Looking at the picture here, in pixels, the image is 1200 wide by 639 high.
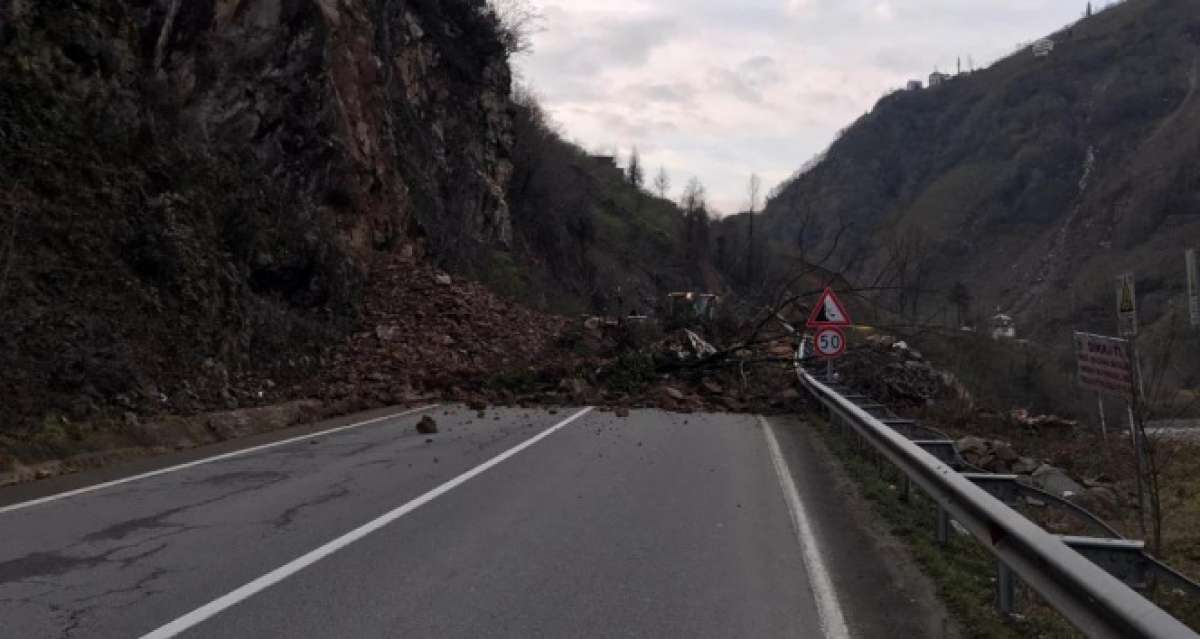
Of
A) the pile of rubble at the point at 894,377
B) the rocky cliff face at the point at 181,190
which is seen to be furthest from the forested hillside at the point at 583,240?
the pile of rubble at the point at 894,377

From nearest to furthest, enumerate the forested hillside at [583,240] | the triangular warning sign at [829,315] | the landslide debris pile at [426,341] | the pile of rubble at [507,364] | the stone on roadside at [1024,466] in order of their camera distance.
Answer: the stone on roadside at [1024,466] → the triangular warning sign at [829,315] → the pile of rubble at [507,364] → the landslide debris pile at [426,341] → the forested hillside at [583,240]

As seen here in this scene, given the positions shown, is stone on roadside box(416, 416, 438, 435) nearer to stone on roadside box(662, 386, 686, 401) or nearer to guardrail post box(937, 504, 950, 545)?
stone on roadside box(662, 386, 686, 401)

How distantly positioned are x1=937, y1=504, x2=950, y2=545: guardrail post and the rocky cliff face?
10.7 metres

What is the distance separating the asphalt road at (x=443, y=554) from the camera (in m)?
5.49

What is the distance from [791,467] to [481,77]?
3441 centimetres

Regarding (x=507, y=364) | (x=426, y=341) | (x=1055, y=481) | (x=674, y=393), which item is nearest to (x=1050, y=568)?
(x=1055, y=481)

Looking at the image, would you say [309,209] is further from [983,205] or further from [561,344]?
[983,205]

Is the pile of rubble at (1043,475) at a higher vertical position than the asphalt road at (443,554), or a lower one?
lower

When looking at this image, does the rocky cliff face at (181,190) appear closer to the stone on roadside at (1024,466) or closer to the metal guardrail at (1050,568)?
the metal guardrail at (1050,568)

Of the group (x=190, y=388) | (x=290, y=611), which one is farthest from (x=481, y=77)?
(x=290, y=611)


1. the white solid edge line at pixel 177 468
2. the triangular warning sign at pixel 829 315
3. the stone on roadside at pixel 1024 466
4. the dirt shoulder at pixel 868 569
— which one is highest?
the triangular warning sign at pixel 829 315

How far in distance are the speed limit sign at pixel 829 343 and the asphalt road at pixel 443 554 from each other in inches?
253

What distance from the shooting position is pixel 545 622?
5.46 m

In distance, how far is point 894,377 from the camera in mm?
19969
